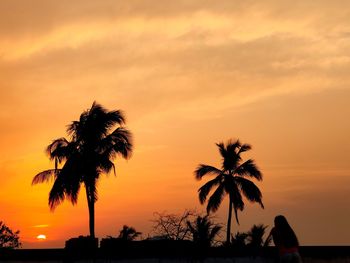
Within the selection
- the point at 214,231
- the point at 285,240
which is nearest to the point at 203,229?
the point at 214,231

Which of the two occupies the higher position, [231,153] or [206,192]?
[231,153]

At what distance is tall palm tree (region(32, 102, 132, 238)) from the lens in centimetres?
3975

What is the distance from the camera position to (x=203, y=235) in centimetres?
4431

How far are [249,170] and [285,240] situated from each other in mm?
44932

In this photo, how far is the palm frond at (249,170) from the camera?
59.7m

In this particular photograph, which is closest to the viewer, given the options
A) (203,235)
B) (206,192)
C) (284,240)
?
(284,240)

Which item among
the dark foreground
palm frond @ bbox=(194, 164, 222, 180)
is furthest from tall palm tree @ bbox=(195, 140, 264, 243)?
the dark foreground

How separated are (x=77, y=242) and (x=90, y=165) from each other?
14812 mm

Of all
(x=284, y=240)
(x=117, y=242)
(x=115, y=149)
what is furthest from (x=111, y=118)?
(x=284, y=240)

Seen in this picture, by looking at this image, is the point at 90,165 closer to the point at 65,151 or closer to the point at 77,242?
the point at 65,151

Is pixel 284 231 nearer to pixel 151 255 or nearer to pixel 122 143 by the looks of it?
pixel 151 255

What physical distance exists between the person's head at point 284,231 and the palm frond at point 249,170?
44.7 metres

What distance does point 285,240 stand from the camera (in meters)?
15.2

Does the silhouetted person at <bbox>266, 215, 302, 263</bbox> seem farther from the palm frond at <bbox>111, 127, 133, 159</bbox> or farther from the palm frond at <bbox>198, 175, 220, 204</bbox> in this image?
the palm frond at <bbox>198, 175, 220, 204</bbox>
